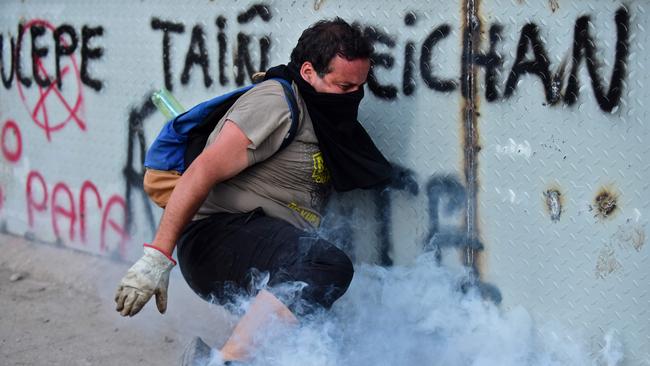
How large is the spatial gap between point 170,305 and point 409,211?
5.21 feet

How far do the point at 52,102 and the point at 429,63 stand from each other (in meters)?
2.74

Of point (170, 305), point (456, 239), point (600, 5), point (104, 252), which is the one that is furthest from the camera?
point (104, 252)

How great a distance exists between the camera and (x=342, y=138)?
364 centimetres

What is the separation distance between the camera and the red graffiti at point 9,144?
19.0ft

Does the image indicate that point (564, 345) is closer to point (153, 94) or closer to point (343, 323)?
point (343, 323)

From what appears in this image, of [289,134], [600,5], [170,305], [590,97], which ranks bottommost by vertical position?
[170,305]

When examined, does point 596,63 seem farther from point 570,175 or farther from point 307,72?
point 307,72

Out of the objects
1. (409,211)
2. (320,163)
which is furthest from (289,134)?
(409,211)

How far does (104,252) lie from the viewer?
545 centimetres

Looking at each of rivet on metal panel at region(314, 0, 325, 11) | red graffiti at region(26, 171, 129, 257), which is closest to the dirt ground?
red graffiti at region(26, 171, 129, 257)

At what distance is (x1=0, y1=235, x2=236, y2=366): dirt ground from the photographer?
4332 millimetres

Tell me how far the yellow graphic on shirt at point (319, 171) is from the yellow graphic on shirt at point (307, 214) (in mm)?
139

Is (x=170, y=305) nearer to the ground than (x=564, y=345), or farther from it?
nearer to the ground

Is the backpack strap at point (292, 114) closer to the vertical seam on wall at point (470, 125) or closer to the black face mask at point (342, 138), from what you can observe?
the black face mask at point (342, 138)
